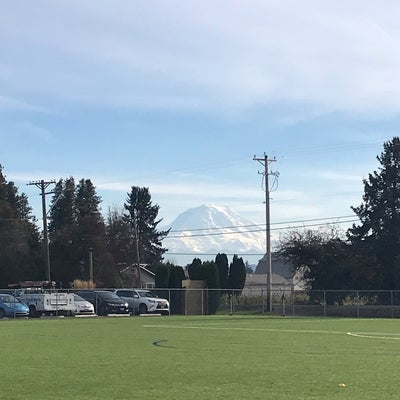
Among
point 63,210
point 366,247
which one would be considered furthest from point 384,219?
point 63,210

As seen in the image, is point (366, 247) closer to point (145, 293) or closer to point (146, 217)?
point (145, 293)

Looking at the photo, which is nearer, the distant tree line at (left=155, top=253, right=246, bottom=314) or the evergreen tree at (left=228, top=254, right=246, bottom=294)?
the distant tree line at (left=155, top=253, right=246, bottom=314)

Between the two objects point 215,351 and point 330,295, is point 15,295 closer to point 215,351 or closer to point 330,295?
point 330,295

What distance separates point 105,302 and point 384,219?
28985mm

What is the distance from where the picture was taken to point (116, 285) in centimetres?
8512

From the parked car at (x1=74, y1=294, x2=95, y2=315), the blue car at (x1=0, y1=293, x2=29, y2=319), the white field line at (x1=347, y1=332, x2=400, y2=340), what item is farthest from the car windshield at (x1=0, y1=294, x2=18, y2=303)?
the white field line at (x1=347, y1=332, x2=400, y2=340)

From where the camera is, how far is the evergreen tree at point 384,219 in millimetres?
67000

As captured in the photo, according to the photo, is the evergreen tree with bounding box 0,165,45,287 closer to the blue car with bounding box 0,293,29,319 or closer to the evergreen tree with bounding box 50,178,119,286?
the evergreen tree with bounding box 50,178,119,286

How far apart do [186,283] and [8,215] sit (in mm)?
36415

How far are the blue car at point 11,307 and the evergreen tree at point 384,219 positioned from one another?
30.0 m

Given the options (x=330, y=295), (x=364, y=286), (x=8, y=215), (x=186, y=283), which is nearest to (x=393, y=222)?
(x=364, y=286)

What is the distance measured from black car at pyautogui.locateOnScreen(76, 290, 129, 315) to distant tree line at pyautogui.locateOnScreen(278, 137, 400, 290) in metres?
19.1

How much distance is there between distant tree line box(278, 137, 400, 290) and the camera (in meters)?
65.2

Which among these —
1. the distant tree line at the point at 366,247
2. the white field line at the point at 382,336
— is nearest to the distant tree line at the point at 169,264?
the distant tree line at the point at 366,247
